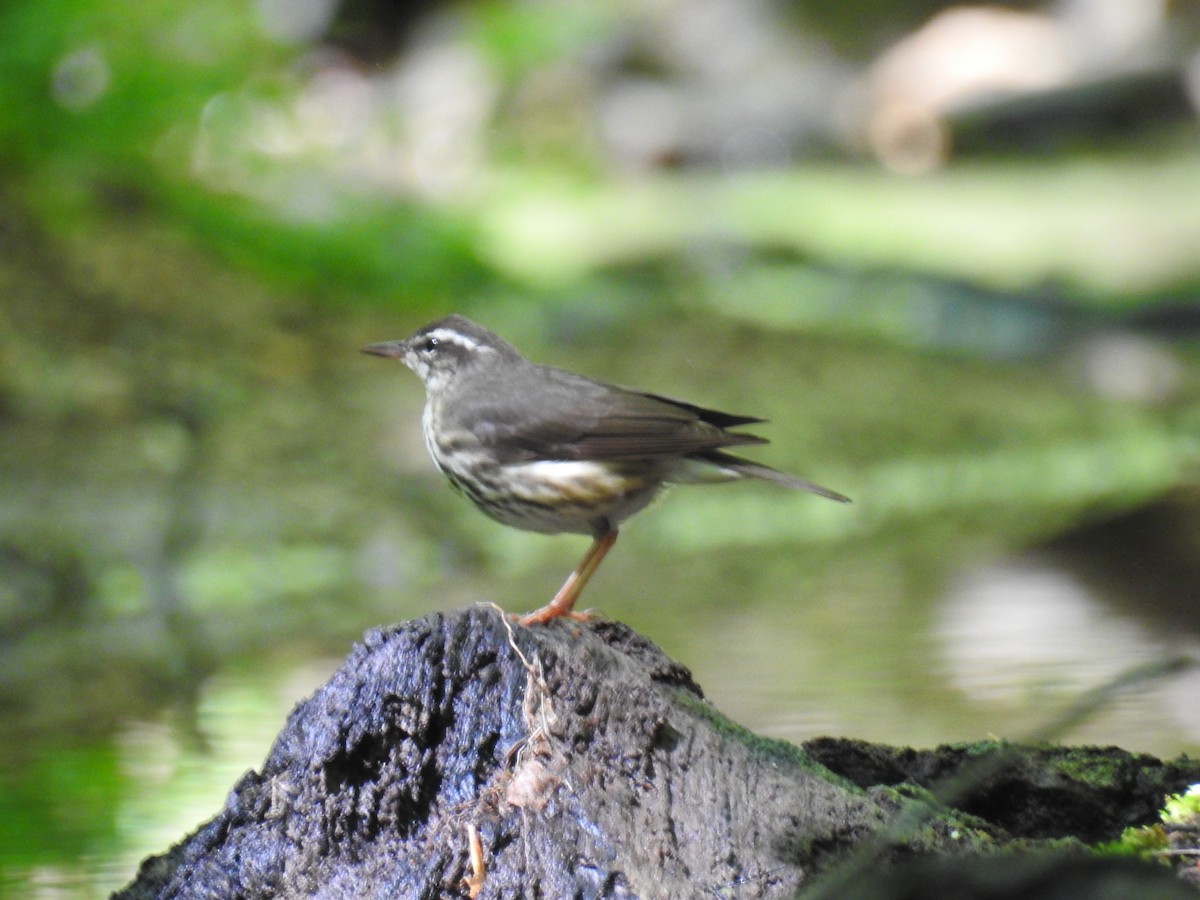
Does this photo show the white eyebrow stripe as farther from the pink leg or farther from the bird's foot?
the bird's foot

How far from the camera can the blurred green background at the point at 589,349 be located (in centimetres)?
471

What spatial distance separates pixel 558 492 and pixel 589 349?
559cm

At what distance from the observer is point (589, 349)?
356 inches

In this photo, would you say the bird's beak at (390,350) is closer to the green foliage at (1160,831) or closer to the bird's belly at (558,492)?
the bird's belly at (558,492)

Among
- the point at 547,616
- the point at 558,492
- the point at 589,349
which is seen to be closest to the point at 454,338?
the point at 558,492

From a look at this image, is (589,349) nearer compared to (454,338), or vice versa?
(454,338)

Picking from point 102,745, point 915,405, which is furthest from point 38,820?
point 915,405

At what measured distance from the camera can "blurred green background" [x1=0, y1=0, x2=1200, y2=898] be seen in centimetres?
471

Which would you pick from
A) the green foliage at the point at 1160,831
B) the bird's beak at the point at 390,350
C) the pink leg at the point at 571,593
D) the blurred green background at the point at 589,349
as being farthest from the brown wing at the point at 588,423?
the green foliage at the point at 1160,831

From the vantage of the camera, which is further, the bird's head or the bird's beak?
the bird's beak

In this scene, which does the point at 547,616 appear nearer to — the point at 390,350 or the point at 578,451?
the point at 578,451

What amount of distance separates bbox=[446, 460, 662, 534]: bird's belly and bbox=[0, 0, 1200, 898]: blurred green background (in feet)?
2.35

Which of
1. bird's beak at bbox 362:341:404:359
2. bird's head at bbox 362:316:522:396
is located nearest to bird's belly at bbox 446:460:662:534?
bird's head at bbox 362:316:522:396

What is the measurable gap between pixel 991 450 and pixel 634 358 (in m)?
2.04
